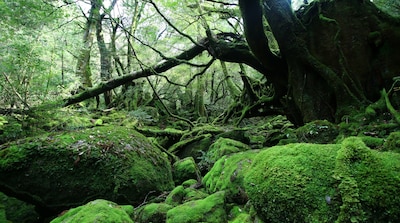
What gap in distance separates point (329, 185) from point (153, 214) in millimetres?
2299

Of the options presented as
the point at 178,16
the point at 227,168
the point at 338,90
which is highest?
the point at 178,16

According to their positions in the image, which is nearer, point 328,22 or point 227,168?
point 227,168

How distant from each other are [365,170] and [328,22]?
409 centimetres

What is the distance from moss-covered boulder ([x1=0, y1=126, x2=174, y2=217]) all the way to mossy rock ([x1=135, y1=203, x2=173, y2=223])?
1.13 m

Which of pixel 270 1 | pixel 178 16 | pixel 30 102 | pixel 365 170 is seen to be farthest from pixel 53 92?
pixel 365 170

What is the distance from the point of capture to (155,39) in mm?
16625

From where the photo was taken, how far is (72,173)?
4586 millimetres

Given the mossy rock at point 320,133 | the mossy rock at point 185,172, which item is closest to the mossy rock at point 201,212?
the mossy rock at point 320,133

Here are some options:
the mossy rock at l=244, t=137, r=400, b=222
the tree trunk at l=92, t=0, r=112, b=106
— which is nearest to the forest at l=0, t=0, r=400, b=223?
the mossy rock at l=244, t=137, r=400, b=222

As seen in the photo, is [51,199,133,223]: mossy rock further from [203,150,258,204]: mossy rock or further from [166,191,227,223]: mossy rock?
[203,150,258,204]: mossy rock

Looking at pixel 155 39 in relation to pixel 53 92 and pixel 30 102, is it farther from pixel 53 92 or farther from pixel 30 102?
pixel 30 102

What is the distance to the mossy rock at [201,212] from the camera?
3023mm

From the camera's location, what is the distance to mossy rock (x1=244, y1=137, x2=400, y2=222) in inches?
76.8

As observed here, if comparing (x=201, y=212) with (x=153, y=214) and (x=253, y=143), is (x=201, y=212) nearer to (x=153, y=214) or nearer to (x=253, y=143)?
(x=153, y=214)
